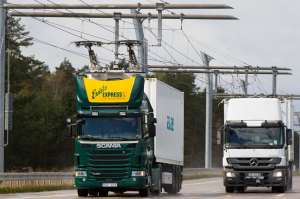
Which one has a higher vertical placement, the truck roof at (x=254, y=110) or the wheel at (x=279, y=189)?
the truck roof at (x=254, y=110)

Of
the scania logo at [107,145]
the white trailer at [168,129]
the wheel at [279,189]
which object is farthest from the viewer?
the wheel at [279,189]

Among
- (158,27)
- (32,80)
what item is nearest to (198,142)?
(32,80)

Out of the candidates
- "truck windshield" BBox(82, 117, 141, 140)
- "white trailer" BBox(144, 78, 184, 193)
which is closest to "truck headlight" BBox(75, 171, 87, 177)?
"truck windshield" BBox(82, 117, 141, 140)

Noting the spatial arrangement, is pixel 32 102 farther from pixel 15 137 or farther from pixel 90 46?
pixel 90 46

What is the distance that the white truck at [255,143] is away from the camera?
38625 millimetres

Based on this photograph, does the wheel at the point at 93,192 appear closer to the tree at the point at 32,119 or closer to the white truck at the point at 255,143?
the white truck at the point at 255,143

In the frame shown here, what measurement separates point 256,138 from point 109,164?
9.17 meters

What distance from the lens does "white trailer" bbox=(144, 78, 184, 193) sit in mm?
33438

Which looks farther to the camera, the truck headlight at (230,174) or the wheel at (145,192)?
the truck headlight at (230,174)

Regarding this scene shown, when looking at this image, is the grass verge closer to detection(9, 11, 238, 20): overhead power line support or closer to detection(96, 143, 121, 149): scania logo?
detection(9, 11, 238, 20): overhead power line support

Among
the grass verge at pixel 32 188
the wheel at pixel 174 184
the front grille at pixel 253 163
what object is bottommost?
the grass verge at pixel 32 188

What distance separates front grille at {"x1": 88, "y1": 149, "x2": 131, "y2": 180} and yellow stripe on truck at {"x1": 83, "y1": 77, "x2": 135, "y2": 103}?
165 centimetres

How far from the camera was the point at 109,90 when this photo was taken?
3147 cm

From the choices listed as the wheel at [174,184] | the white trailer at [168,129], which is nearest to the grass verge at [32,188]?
the white trailer at [168,129]
